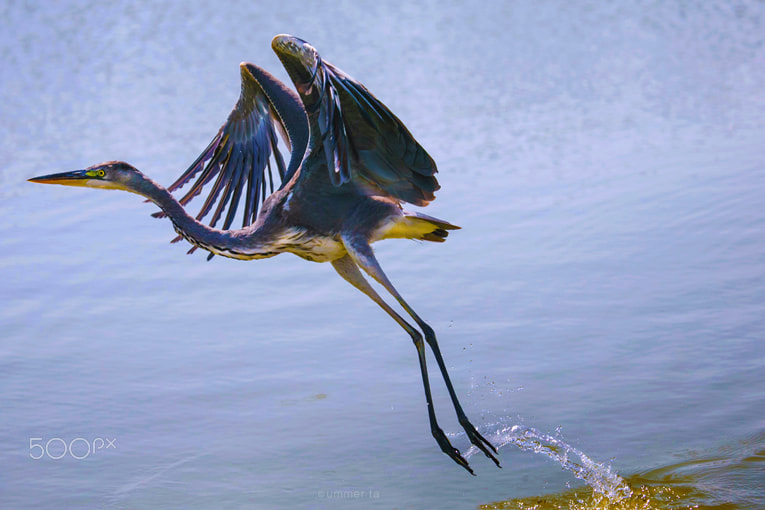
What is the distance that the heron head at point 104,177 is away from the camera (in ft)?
18.9

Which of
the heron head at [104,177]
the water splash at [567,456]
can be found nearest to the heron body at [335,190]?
the heron head at [104,177]

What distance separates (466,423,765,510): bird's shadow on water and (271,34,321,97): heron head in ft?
7.83

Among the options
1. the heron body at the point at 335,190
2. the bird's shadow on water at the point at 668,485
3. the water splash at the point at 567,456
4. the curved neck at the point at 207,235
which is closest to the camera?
the heron body at the point at 335,190

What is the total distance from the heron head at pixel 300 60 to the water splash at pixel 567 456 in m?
2.33

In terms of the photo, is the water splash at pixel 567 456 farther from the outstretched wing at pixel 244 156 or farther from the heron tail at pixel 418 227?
the outstretched wing at pixel 244 156

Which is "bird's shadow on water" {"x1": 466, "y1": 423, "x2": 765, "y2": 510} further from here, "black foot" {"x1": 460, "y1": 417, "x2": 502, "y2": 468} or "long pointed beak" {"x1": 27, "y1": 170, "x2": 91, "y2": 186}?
"long pointed beak" {"x1": 27, "y1": 170, "x2": 91, "y2": 186}

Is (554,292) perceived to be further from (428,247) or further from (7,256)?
(7,256)

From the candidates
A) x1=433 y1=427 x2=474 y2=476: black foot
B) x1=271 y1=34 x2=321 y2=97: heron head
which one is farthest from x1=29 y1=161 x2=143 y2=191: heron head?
x1=433 y1=427 x2=474 y2=476: black foot

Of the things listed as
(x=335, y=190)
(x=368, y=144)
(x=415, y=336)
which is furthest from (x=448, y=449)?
(x=368, y=144)

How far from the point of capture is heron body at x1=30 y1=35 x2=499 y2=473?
5664 mm

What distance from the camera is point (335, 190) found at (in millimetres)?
6176

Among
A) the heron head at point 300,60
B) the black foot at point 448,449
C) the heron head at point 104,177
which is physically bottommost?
the black foot at point 448,449

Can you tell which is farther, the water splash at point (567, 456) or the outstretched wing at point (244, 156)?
the outstretched wing at point (244, 156)

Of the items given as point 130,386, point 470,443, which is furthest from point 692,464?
point 130,386
